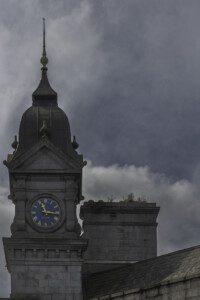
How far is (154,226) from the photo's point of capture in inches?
3273

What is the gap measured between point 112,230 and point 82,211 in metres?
2.77

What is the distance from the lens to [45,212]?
7212 centimetres

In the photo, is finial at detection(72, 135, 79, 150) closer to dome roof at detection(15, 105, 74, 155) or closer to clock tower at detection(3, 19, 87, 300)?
clock tower at detection(3, 19, 87, 300)

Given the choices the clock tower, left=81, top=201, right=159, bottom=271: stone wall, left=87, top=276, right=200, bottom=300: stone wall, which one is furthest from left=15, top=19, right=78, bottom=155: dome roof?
→ left=87, top=276, right=200, bottom=300: stone wall

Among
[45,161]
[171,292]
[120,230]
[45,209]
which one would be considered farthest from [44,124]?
[171,292]

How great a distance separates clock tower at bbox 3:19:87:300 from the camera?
70500mm

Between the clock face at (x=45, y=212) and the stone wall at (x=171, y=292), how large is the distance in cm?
1096

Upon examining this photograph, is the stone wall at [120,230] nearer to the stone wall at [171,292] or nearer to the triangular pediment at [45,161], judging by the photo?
the triangular pediment at [45,161]

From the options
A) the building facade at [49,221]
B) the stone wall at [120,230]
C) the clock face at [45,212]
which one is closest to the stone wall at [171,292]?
the building facade at [49,221]

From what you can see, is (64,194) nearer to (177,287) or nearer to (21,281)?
(21,281)

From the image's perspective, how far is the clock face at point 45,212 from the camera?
71.8m

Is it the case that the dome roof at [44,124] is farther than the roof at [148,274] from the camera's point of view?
Yes

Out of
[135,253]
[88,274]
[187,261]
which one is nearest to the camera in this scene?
[187,261]

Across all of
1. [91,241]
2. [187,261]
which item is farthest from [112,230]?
[187,261]
